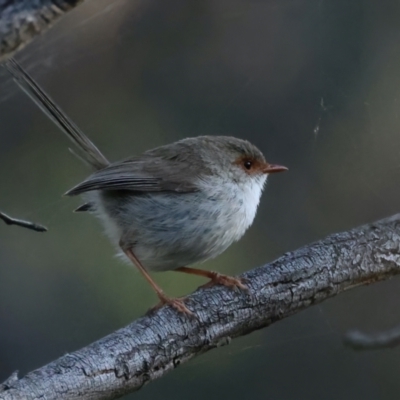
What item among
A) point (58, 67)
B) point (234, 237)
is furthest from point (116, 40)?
point (234, 237)

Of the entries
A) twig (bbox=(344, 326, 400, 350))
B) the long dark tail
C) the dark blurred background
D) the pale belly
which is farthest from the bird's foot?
the dark blurred background

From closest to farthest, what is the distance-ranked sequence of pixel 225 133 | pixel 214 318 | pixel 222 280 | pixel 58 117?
pixel 214 318, pixel 222 280, pixel 58 117, pixel 225 133

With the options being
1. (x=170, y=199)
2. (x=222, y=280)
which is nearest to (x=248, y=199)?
(x=170, y=199)

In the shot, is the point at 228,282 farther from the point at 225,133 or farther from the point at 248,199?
the point at 225,133

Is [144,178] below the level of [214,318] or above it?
above

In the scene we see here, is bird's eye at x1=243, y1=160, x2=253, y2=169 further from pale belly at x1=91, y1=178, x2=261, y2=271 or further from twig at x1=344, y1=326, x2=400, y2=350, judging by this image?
twig at x1=344, y1=326, x2=400, y2=350

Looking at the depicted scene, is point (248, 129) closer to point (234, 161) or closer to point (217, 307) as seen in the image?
point (234, 161)
